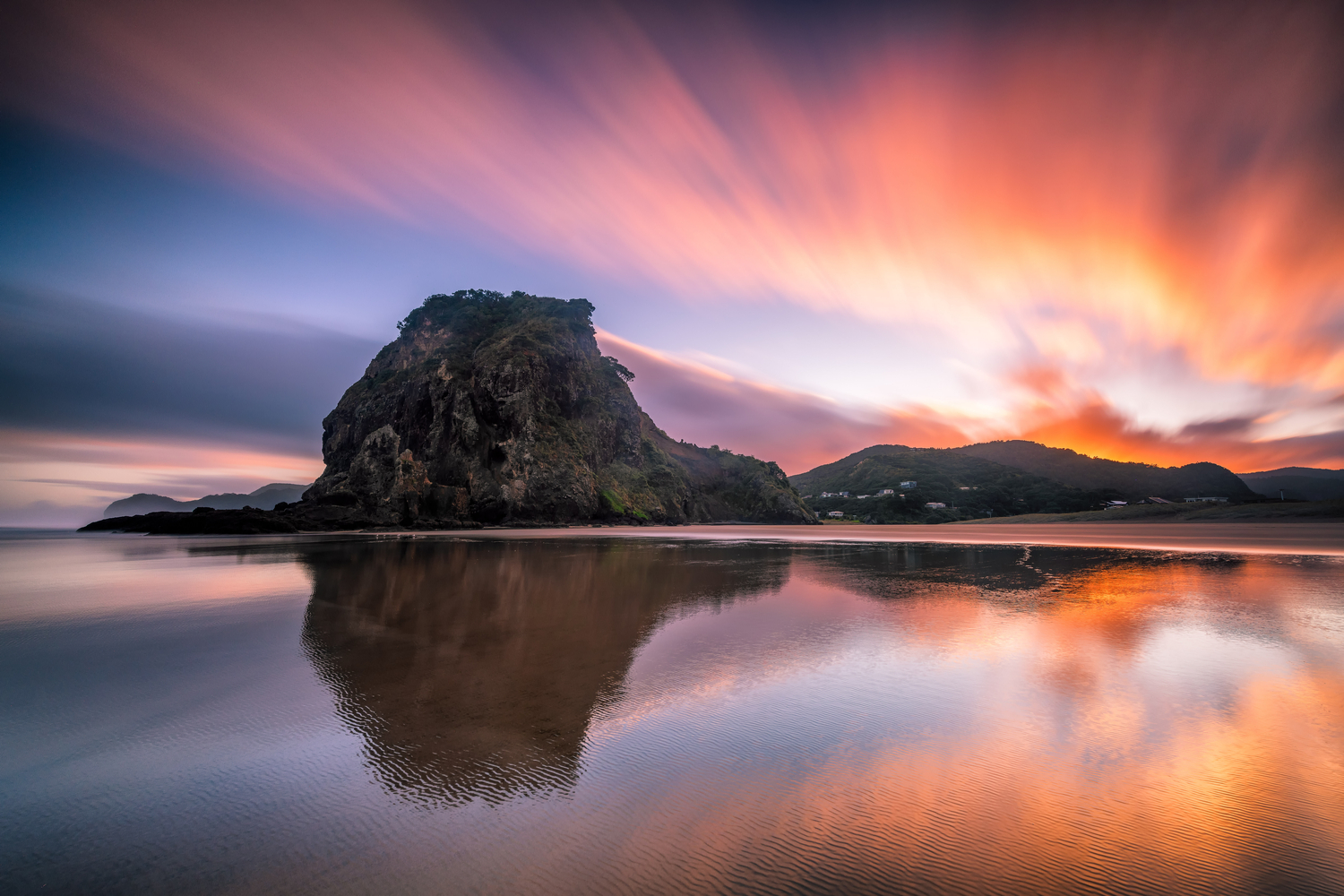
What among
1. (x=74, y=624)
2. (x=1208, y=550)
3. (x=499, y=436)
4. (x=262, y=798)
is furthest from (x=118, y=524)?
(x=1208, y=550)

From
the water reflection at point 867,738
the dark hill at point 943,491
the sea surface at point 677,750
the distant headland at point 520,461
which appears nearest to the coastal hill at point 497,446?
the distant headland at point 520,461

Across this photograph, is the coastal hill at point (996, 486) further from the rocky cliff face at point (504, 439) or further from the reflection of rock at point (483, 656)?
the reflection of rock at point (483, 656)

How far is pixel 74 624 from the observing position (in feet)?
32.0

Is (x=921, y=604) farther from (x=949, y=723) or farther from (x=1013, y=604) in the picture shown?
(x=949, y=723)

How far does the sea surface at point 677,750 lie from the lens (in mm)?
3018

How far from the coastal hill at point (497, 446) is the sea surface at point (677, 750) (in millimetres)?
53424

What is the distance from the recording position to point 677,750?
181 inches

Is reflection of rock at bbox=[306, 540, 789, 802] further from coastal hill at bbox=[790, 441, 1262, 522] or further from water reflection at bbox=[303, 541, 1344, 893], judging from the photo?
coastal hill at bbox=[790, 441, 1262, 522]

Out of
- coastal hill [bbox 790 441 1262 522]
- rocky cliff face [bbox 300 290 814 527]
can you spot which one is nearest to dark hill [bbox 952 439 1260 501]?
coastal hill [bbox 790 441 1262 522]

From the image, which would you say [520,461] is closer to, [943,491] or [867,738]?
[867,738]

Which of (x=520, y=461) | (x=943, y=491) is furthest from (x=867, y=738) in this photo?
(x=943, y=491)

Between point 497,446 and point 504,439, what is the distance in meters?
1.56

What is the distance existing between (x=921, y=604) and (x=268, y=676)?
11145 millimetres

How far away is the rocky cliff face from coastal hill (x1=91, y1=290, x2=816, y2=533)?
8.4 inches
